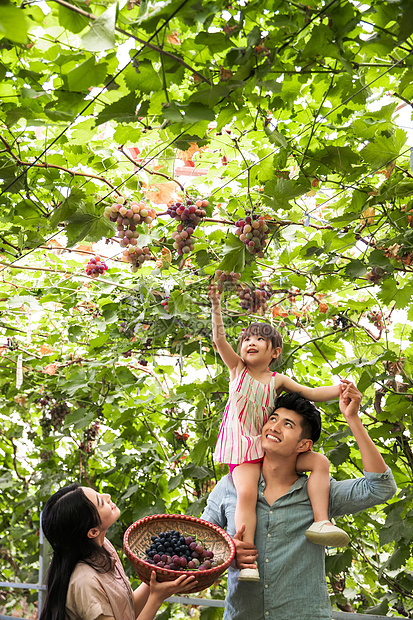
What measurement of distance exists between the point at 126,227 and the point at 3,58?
2.10 feet

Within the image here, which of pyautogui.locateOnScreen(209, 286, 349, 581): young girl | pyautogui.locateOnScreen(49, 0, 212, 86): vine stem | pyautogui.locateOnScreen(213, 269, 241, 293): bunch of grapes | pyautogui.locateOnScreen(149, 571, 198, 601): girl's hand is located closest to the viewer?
pyautogui.locateOnScreen(49, 0, 212, 86): vine stem

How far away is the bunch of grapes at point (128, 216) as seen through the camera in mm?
1826

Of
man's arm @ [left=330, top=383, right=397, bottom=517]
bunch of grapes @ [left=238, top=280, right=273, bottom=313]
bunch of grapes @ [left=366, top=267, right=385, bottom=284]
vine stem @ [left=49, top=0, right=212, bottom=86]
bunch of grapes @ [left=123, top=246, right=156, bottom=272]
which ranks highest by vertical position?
vine stem @ [left=49, top=0, right=212, bottom=86]

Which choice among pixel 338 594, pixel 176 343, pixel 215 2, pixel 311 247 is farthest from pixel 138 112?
pixel 338 594

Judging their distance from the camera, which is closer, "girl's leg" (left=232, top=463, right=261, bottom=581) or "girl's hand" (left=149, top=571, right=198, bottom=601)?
"girl's hand" (left=149, top=571, right=198, bottom=601)

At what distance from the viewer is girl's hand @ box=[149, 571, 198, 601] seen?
1.44 m

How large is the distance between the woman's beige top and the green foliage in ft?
3.28

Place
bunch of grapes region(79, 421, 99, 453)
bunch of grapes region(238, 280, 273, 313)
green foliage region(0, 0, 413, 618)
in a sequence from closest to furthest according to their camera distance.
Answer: green foliage region(0, 0, 413, 618) < bunch of grapes region(238, 280, 273, 313) < bunch of grapes region(79, 421, 99, 453)

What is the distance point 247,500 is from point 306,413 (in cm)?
36

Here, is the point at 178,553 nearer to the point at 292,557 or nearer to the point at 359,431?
the point at 292,557

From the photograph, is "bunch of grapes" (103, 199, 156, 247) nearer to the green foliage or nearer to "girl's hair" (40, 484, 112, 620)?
the green foliage

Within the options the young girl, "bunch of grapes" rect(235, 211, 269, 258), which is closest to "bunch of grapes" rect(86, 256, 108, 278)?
the young girl

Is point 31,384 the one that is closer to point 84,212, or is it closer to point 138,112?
point 84,212

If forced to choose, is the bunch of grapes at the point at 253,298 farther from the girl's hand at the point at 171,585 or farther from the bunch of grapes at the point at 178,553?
the girl's hand at the point at 171,585
